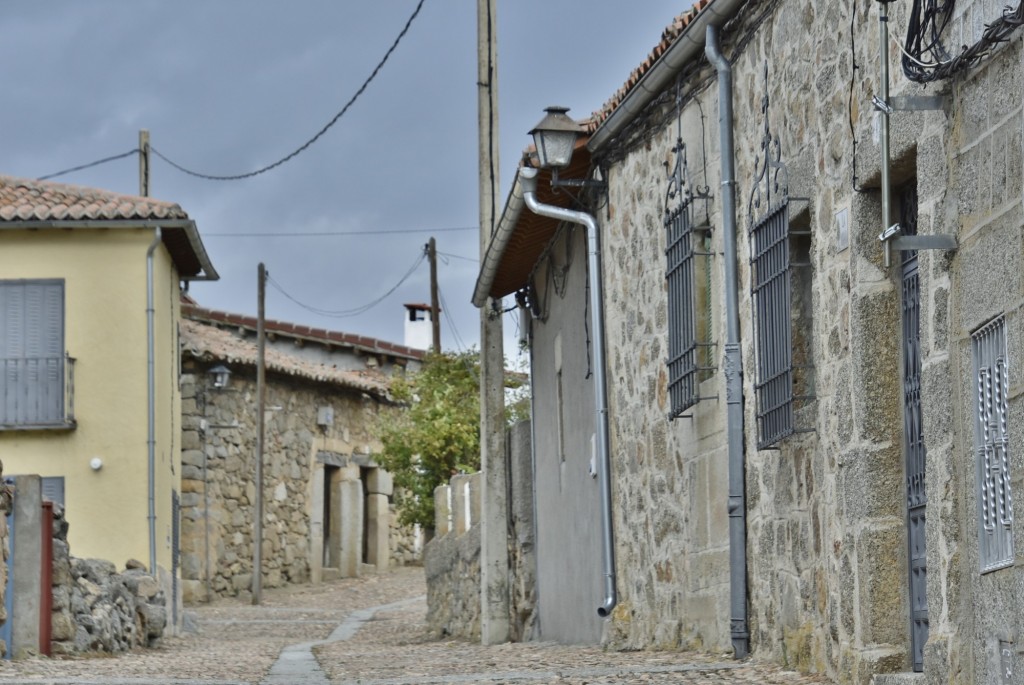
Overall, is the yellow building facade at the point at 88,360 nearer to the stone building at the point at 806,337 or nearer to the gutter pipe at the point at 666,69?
the stone building at the point at 806,337

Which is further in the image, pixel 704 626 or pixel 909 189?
pixel 704 626

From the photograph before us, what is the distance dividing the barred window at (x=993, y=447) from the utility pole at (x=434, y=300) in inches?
1015

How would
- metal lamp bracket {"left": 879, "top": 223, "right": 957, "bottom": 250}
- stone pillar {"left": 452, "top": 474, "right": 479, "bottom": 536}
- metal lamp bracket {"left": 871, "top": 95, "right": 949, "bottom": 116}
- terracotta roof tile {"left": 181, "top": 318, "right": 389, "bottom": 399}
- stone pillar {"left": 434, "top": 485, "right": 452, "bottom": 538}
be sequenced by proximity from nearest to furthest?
metal lamp bracket {"left": 879, "top": 223, "right": 957, "bottom": 250} → metal lamp bracket {"left": 871, "top": 95, "right": 949, "bottom": 116} → stone pillar {"left": 452, "top": 474, "right": 479, "bottom": 536} → stone pillar {"left": 434, "top": 485, "right": 452, "bottom": 538} → terracotta roof tile {"left": 181, "top": 318, "right": 389, "bottom": 399}

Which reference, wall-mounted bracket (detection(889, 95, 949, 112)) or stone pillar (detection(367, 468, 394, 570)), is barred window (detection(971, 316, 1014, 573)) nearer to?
wall-mounted bracket (detection(889, 95, 949, 112))

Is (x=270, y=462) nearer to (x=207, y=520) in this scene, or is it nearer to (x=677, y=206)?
(x=207, y=520)

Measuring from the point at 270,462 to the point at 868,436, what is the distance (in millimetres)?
23473

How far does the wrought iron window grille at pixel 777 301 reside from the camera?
8.30 m

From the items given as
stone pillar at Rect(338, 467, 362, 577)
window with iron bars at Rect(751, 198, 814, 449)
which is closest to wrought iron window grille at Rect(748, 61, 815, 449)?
window with iron bars at Rect(751, 198, 814, 449)

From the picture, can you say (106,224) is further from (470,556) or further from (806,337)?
(806,337)

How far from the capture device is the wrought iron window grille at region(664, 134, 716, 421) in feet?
33.0

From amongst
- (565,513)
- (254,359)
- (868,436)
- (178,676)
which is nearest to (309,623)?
(254,359)

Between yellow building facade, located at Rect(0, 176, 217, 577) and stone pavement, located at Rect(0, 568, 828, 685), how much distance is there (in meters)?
2.21

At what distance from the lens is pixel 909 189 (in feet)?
24.2

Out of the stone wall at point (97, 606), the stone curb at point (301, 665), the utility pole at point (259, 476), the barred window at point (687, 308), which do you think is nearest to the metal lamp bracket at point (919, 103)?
the barred window at point (687, 308)
